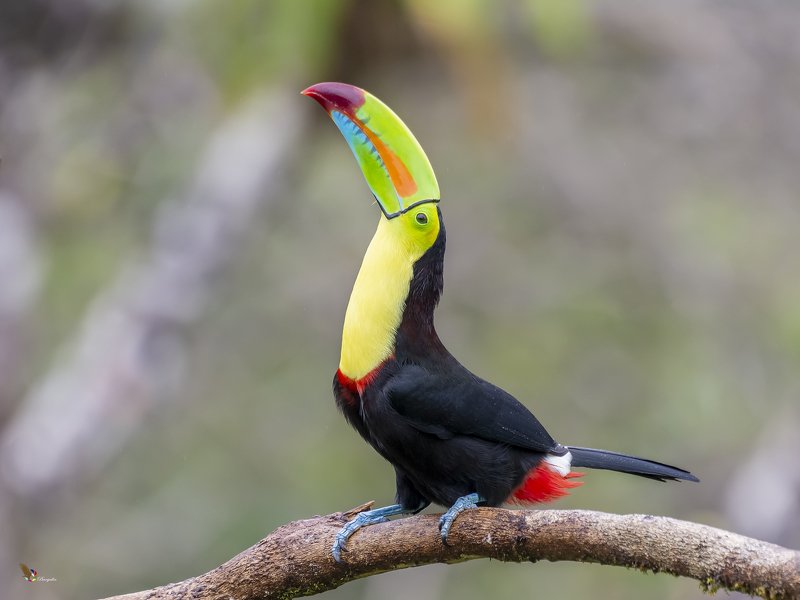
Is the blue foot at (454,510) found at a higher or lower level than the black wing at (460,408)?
lower

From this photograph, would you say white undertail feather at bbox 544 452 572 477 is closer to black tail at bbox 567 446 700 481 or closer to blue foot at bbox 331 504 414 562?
black tail at bbox 567 446 700 481

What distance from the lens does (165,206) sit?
7.62 m

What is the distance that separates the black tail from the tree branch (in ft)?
1.27

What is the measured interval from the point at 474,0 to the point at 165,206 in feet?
9.61

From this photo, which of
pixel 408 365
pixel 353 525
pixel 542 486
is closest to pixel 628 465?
pixel 542 486

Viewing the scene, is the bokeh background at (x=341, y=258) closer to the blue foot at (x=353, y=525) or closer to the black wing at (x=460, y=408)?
the black wing at (x=460, y=408)

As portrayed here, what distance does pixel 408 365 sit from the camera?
3.01m

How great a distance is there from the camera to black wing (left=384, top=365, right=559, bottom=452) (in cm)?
296

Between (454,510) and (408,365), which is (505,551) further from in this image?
(408,365)

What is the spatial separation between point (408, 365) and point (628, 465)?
0.70 metres

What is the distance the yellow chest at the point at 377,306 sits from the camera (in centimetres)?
293

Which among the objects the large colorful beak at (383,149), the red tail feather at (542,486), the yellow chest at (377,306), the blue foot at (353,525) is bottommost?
the blue foot at (353,525)

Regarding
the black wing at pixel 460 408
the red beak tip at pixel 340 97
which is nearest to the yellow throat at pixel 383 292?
the black wing at pixel 460 408

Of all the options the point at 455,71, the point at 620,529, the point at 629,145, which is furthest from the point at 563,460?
the point at 629,145
